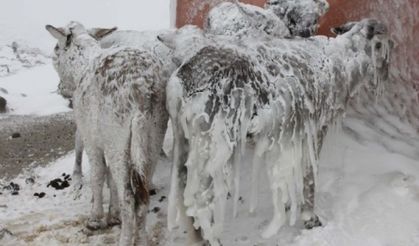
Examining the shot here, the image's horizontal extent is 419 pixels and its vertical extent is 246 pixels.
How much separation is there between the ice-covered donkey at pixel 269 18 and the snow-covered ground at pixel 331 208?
0.97 metres

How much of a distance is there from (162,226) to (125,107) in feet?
3.75

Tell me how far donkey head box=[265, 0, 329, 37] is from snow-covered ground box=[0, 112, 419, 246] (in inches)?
36.7

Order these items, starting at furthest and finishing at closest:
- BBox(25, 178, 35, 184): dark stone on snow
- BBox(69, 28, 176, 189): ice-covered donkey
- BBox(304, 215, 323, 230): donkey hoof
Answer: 1. BBox(25, 178, 35, 184): dark stone on snow
2. BBox(69, 28, 176, 189): ice-covered donkey
3. BBox(304, 215, 323, 230): donkey hoof

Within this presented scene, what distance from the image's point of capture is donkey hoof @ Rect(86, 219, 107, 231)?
4.55 meters

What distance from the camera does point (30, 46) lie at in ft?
55.6

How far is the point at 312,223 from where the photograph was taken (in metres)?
4.41

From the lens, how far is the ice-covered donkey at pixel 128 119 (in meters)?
3.86

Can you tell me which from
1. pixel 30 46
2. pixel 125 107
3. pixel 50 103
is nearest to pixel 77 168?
pixel 125 107

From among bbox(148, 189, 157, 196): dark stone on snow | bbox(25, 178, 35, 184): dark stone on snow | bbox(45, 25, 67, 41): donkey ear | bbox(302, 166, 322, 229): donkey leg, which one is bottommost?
bbox(25, 178, 35, 184): dark stone on snow

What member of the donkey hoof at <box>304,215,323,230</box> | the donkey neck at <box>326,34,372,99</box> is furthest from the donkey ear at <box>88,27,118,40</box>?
the donkey hoof at <box>304,215,323,230</box>

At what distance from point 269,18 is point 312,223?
1754 millimetres

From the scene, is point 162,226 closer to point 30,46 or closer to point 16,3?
point 30,46

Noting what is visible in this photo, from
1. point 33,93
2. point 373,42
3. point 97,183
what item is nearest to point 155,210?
point 97,183

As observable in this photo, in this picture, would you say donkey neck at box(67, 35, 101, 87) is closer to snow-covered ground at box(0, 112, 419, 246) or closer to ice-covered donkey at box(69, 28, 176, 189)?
ice-covered donkey at box(69, 28, 176, 189)
